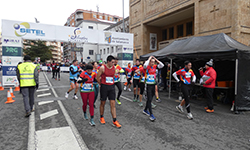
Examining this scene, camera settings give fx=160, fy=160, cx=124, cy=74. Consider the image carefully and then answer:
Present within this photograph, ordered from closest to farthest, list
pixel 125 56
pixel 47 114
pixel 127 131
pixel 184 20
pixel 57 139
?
pixel 57 139 → pixel 127 131 → pixel 47 114 → pixel 125 56 → pixel 184 20

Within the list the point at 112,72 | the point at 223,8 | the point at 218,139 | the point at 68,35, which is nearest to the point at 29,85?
the point at 112,72

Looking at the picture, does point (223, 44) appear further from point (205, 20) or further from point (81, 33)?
point (81, 33)

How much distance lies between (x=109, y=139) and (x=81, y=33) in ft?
37.7

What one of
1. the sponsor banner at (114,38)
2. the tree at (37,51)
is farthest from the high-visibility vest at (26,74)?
the tree at (37,51)

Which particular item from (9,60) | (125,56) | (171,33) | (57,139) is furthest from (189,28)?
(57,139)

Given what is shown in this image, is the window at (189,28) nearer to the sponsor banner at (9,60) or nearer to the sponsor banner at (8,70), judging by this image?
the sponsor banner at (9,60)

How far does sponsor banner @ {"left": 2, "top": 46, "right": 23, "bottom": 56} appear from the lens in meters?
11.7

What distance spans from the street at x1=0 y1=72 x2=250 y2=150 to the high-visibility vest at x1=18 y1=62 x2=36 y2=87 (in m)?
1.20

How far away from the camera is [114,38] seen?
15148 mm

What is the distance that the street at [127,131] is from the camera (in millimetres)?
3709

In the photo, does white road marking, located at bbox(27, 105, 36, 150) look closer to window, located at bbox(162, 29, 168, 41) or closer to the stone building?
the stone building

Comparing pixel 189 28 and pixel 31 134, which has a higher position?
pixel 189 28

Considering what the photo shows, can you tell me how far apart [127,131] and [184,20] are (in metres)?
21.0

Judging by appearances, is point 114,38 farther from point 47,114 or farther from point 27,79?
point 47,114
